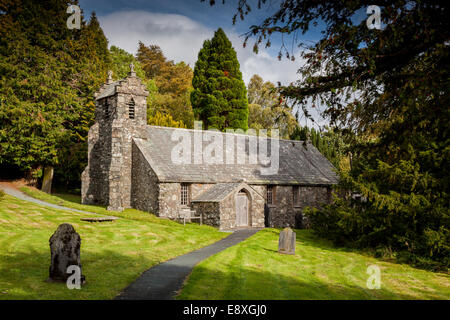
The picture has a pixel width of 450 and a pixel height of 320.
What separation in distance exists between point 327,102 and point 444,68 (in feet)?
7.47

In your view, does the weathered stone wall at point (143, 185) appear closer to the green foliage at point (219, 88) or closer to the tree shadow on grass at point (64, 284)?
the tree shadow on grass at point (64, 284)

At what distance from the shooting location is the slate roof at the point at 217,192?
27.9 metres

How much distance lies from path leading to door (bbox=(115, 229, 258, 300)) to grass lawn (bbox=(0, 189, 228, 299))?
397 millimetres

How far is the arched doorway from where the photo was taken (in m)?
30.1

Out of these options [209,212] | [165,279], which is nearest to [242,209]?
[209,212]

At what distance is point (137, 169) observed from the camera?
101 ft

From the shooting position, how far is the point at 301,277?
46.5ft

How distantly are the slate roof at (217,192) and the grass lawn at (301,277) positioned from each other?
24.9 ft

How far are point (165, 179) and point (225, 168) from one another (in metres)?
6.64

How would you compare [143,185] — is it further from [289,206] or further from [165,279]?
[165,279]

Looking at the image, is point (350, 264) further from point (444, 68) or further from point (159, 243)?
point (444, 68)
